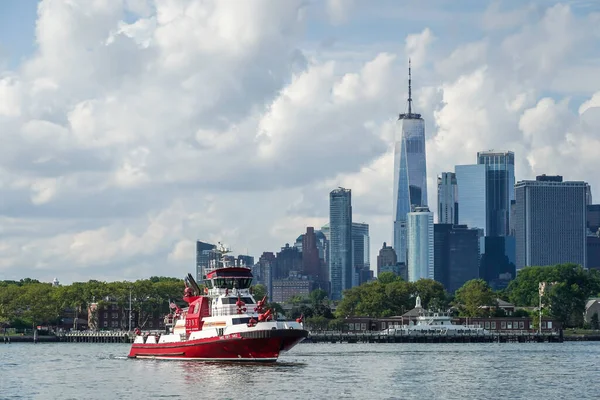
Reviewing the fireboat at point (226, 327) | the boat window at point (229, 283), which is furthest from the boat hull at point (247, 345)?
the boat window at point (229, 283)

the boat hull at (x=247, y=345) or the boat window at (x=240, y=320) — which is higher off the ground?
the boat window at (x=240, y=320)

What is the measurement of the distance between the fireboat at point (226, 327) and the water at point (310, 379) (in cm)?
187

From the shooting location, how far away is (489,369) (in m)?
131

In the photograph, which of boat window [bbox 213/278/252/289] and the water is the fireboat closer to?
boat window [bbox 213/278/252/289]

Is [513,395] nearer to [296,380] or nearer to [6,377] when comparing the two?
[296,380]

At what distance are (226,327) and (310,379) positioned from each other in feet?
60.5

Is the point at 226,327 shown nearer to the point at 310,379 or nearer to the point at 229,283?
the point at 229,283

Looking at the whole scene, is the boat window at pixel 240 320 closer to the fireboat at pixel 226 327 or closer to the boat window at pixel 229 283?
the fireboat at pixel 226 327

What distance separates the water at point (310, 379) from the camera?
99.6 meters

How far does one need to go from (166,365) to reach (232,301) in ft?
30.8

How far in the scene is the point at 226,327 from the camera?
12762cm

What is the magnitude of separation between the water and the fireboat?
1.87 metres

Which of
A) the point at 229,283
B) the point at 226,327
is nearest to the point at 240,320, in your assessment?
the point at 226,327

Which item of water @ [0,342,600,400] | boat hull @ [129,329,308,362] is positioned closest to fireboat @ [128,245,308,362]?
boat hull @ [129,329,308,362]
